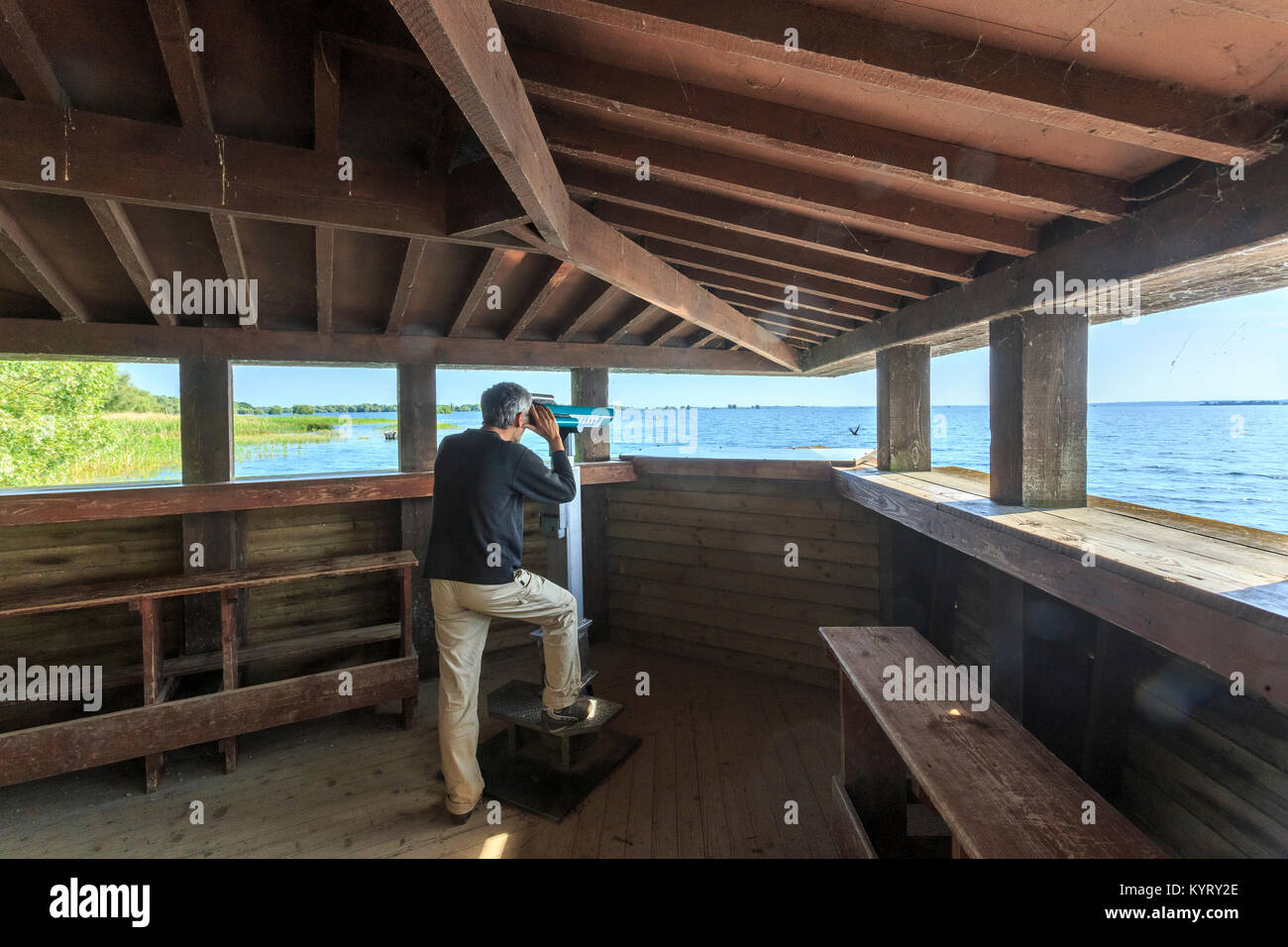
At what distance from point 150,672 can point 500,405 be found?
2.38 metres

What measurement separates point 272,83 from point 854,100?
198 centimetres

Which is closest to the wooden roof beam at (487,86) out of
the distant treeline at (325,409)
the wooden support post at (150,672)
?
the wooden support post at (150,672)

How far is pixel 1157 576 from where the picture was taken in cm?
135

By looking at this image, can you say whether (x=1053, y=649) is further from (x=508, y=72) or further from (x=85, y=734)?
(x=85, y=734)

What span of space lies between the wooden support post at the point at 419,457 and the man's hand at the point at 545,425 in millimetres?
1807

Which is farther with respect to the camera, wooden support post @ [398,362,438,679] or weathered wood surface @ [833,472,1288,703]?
wooden support post @ [398,362,438,679]

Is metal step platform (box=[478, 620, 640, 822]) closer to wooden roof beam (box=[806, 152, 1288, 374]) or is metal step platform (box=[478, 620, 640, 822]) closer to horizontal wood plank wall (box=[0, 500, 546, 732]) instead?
horizontal wood plank wall (box=[0, 500, 546, 732])

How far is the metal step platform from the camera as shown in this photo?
9.28ft

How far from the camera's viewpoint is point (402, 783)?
9.87ft

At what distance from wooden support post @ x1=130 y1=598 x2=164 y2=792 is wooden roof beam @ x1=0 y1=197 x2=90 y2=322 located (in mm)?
1659

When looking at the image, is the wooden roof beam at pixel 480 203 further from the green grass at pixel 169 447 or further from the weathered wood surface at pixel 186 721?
the weathered wood surface at pixel 186 721

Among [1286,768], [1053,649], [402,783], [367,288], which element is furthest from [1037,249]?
[402,783]

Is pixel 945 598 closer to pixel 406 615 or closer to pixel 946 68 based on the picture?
pixel 946 68

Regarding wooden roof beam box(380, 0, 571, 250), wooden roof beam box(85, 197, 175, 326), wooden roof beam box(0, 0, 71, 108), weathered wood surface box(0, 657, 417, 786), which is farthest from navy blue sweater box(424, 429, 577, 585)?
wooden roof beam box(0, 0, 71, 108)
